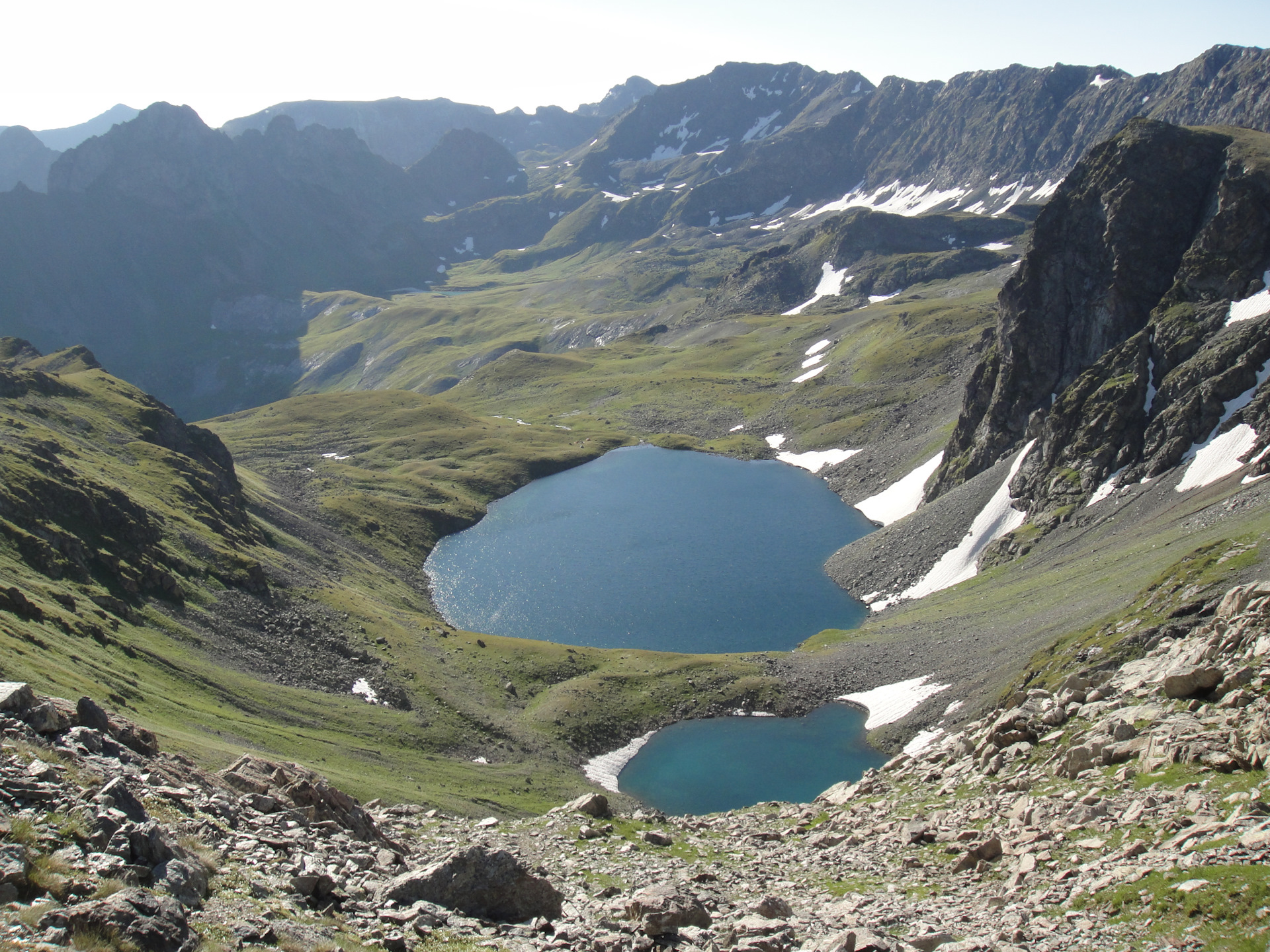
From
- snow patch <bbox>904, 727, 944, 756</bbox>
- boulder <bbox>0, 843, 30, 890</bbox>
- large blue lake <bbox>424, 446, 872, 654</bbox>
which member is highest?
large blue lake <bbox>424, 446, 872, 654</bbox>

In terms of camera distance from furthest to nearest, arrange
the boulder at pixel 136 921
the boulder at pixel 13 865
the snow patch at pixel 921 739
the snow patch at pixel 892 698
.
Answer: the snow patch at pixel 892 698, the snow patch at pixel 921 739, the boulder at pixel 13 865, the boulder at pixel 136 921

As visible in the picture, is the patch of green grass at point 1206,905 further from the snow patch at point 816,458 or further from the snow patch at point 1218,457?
the snow patch at point 816,458

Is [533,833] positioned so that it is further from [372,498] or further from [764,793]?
[372,498]

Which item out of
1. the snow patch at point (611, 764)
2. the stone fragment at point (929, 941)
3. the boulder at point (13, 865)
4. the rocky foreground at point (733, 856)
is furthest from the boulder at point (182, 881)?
the snow patch at point (611, 764)

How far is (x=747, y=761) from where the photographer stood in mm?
59688

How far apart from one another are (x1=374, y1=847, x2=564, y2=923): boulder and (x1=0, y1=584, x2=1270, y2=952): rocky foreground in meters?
0.05

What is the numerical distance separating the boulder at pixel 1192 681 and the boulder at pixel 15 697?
32.1m

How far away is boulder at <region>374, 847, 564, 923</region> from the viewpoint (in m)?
20.0

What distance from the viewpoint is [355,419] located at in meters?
185

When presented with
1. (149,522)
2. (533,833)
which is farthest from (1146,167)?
(149,522)

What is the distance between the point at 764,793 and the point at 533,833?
85.7ft

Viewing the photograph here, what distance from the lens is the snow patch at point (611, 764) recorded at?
57.7m

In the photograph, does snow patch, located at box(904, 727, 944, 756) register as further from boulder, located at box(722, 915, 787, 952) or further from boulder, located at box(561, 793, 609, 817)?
boulder, located at box(722, 915, 787, 952)

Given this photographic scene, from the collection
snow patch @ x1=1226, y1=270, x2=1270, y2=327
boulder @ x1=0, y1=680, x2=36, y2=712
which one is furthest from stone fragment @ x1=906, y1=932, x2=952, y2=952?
snow patch @ x1=1226, y1=270, x2=1270, y2=327
